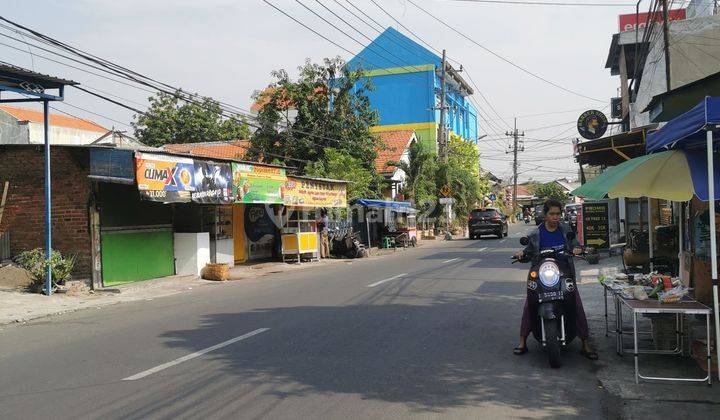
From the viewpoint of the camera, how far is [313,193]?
22984 mm

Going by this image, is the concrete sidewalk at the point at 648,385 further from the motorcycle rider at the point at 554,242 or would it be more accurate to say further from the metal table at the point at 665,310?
the motorcycle rider at the point at 554,242

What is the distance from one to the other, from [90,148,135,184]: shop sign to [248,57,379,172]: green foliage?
59.7 feet

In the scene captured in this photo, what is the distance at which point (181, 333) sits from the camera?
8.47 m

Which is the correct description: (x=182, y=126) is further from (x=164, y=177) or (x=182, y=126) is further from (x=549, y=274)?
(x=549, y=274)

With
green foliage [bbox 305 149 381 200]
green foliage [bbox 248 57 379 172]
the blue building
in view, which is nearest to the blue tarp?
green foliage [bbox 305 149 381 200]

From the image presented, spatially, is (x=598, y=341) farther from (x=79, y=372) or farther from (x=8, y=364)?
(x=8, y=364)

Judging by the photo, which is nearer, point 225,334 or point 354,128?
point 225,334

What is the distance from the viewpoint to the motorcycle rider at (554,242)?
668 centimetres

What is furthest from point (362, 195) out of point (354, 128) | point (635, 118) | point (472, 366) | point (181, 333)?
point (472, 366)

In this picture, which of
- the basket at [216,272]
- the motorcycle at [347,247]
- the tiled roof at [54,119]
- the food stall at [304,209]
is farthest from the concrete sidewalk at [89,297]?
the tiled roof at [54,119]

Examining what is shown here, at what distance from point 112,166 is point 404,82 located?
39135mm

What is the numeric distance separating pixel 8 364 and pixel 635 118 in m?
23.2

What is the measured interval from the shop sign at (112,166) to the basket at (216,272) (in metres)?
4.32

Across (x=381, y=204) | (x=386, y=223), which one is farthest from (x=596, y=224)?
(x=386, y=223)
